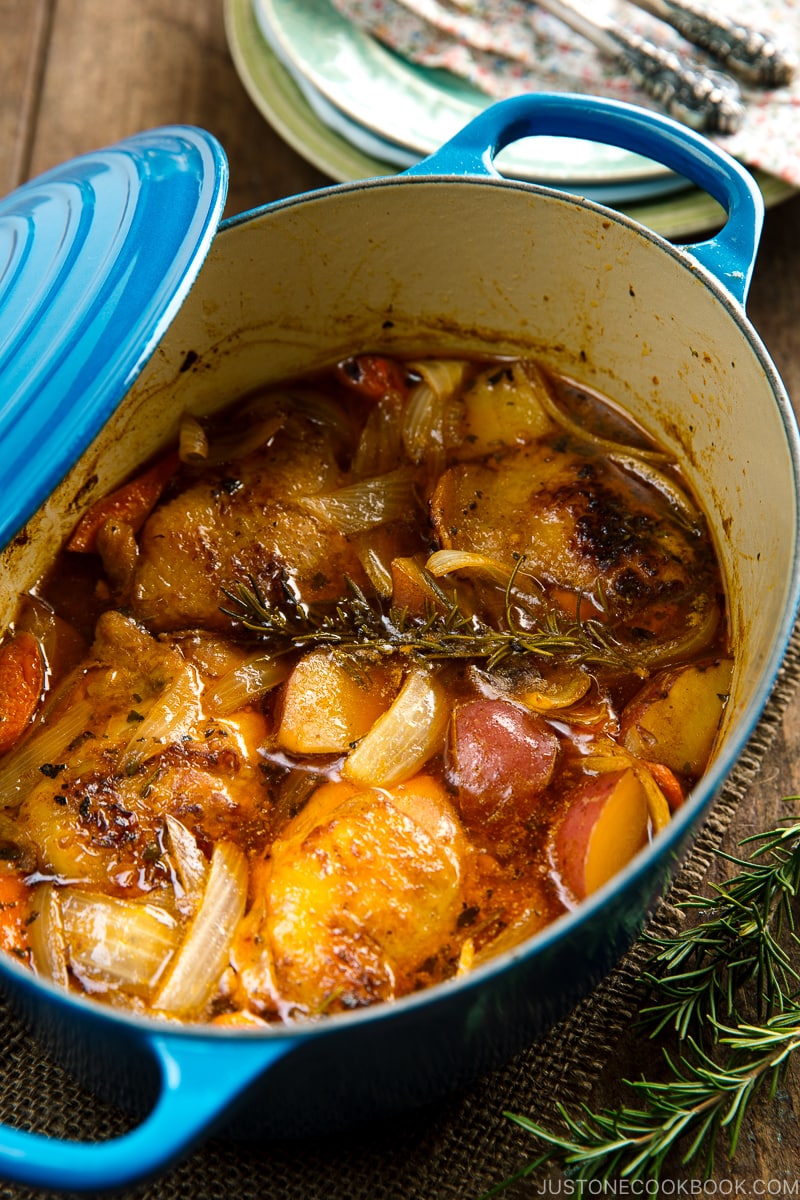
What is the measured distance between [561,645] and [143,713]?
2.19 ft

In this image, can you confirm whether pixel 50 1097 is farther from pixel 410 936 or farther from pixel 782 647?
pixel 782 647

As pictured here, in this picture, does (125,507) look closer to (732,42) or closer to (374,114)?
(374,114)

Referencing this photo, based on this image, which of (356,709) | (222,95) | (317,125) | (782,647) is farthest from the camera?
(222,95)

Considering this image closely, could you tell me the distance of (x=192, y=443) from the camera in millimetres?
2129

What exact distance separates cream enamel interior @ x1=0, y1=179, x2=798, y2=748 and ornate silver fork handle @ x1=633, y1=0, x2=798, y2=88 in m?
1.01

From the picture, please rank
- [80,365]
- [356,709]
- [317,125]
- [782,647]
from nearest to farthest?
[782,647], [80,365], [356,709], [317,125]

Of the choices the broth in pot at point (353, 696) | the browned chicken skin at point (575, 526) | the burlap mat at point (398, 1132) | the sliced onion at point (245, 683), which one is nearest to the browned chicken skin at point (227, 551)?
the broth in pot at point (353, 696)

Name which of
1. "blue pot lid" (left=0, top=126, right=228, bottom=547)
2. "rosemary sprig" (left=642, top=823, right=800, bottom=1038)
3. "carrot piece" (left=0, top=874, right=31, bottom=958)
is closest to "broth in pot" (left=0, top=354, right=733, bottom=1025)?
"carrot piece" (left=0, top=874, right=31, bottom=958)

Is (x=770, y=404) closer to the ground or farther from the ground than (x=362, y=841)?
farther from the ground

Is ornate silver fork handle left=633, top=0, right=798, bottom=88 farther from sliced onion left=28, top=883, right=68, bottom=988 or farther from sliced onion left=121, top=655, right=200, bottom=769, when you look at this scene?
sliced onion left=28, top=883, right=68, bottom=988

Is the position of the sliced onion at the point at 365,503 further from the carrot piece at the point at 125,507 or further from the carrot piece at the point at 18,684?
the carrot piece at the point at 18,684

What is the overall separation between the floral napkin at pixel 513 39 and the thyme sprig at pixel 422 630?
1.55m

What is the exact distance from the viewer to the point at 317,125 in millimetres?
2705

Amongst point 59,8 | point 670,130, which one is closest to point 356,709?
point 670,130
